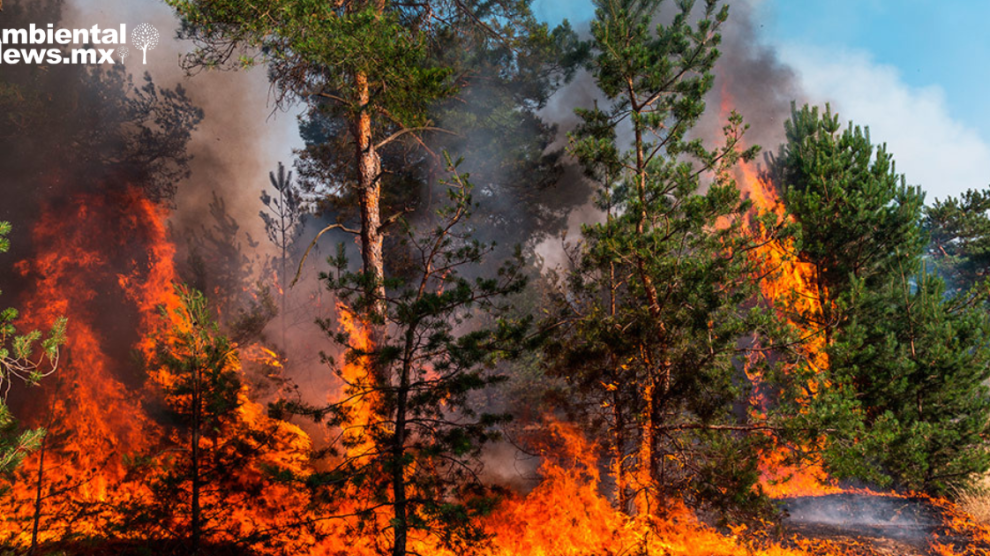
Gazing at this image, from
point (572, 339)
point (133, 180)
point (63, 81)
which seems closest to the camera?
point (572, 339)

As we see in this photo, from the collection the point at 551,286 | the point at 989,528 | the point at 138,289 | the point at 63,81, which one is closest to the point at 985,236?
the point at 989,528

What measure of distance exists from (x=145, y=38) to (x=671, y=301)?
1896 cm

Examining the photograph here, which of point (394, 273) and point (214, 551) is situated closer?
point (214, 551)

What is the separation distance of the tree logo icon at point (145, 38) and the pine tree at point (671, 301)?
1575 cm

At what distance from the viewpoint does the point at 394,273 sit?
17891 millimetres

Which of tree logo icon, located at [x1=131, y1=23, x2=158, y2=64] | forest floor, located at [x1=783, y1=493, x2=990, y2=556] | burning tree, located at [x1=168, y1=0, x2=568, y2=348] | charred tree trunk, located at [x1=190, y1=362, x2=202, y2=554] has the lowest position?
forest floor, located at [x1=783, y1=493, x2=990, y2=556]

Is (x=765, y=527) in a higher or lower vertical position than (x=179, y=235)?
lower

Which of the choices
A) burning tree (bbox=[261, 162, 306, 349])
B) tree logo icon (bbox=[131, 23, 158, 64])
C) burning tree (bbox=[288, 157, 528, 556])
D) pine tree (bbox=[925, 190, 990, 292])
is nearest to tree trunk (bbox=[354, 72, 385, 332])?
burning tree (bbox=[288, 157, 528, 556])

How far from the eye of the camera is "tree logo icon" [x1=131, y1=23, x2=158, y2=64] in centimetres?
1755

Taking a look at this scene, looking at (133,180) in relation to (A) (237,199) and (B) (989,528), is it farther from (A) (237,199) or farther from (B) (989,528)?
(B) (989,528)

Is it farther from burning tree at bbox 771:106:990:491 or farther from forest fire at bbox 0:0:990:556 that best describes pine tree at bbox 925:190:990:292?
burning tree at bbox 771:106:990:491

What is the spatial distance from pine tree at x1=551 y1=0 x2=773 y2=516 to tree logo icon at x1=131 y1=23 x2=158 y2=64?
15.7m

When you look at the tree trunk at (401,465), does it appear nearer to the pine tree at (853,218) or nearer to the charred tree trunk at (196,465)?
the charred tree trunk at (196,465)

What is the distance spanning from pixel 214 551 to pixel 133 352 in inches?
127
